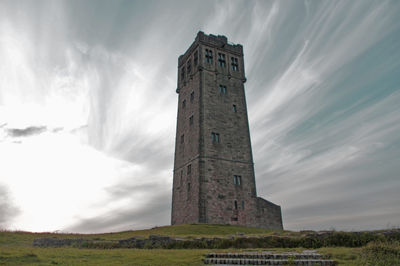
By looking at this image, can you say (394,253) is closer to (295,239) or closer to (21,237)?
(295,239)

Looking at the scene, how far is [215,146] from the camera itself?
119ft

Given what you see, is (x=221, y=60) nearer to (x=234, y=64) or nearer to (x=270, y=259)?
(x=234, y=64)

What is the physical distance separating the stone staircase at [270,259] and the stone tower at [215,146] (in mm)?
19575

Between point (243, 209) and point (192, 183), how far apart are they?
677cm

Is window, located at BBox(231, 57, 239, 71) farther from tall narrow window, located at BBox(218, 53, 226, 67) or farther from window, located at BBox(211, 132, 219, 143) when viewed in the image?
window, located at BBox(211, 132, 219, 143)

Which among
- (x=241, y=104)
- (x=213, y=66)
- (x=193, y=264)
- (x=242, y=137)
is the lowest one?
(x=193, y=264)

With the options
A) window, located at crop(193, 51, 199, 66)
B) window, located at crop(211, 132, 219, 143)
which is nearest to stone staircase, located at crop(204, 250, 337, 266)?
window, located at crop(211, 132, 219, 143)

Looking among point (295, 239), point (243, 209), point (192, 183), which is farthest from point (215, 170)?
point (295, 239)

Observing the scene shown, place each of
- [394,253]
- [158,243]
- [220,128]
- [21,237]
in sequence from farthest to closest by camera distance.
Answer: [220,128], [21,237], [158,243], [394,253]

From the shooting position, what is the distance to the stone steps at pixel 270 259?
35.2 ft

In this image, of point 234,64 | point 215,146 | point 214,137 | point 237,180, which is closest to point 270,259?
point 237,180

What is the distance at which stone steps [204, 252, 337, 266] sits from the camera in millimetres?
10734

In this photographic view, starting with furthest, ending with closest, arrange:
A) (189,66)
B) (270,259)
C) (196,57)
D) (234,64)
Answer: (189,66) → (234,64) → (196,57) → (270,259)

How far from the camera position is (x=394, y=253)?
11359 mm
